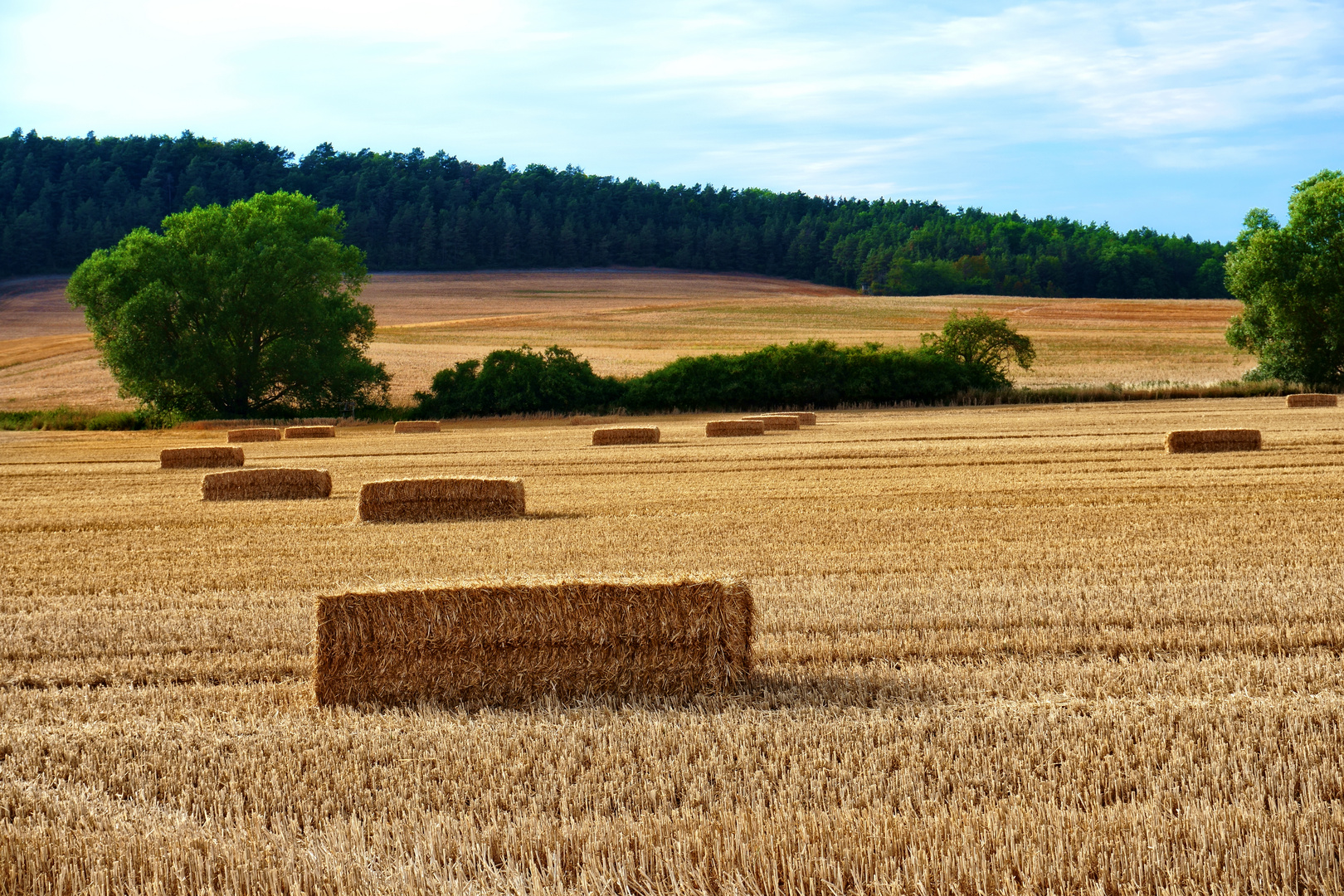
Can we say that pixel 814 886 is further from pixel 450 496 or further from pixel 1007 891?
pixel 450 496

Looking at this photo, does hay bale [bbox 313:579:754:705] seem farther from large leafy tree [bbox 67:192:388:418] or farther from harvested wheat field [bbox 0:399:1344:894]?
large leafy tree [bbox 67:192:388:418]

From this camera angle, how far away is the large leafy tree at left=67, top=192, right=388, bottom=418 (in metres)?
52.5

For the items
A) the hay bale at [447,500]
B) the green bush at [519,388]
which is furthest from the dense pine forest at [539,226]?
the hay bale at [447,500]

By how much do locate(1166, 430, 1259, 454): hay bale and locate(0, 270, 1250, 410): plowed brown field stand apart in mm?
29919

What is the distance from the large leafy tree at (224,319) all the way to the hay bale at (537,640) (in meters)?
48.9

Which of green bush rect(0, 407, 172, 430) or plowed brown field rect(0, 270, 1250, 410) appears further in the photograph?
plowed brown field rect(0, 270, 1250, 410)

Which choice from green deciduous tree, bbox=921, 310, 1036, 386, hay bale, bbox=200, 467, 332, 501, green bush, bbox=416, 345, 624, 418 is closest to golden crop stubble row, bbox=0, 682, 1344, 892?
hay bale, bbox=200, 467, 332, 501

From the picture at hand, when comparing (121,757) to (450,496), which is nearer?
(121,757)

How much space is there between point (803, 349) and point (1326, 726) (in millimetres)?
47698

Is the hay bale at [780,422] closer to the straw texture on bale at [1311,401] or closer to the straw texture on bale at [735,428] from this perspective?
the straw texture on bale at [735,428]

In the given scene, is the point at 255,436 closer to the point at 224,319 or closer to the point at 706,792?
the point at 224,319

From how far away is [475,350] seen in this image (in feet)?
225

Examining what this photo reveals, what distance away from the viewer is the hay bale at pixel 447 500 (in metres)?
16.1

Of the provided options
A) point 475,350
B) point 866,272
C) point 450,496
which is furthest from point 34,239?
point 450,496
